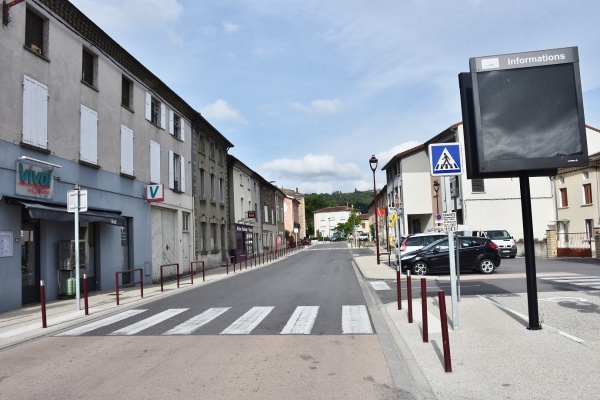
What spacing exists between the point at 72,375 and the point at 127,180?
1301cm

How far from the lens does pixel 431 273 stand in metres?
18.8

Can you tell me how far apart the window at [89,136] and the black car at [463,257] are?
1146 cm

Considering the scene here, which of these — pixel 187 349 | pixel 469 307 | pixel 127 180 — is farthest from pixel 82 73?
pixel 469 307

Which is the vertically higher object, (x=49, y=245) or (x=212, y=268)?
(x=49, y=245)

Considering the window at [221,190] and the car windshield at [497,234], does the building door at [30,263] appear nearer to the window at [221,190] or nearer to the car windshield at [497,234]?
the window at [221,190]

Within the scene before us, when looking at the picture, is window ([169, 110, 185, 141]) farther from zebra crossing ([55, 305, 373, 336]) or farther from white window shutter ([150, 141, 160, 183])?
zebra crossing ([55, 305, 373, 336])

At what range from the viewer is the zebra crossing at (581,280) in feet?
42.4

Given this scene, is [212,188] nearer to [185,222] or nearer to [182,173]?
[185,222]

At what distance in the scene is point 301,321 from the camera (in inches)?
358

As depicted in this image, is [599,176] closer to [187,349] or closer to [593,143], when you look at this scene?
[593,143]

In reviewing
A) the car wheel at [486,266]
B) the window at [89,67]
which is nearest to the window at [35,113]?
the window at [89,67]

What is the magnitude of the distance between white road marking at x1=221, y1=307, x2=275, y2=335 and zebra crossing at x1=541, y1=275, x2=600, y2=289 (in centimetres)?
842

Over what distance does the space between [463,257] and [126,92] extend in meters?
14.1

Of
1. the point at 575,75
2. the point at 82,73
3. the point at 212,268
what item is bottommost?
the point at 212,268
